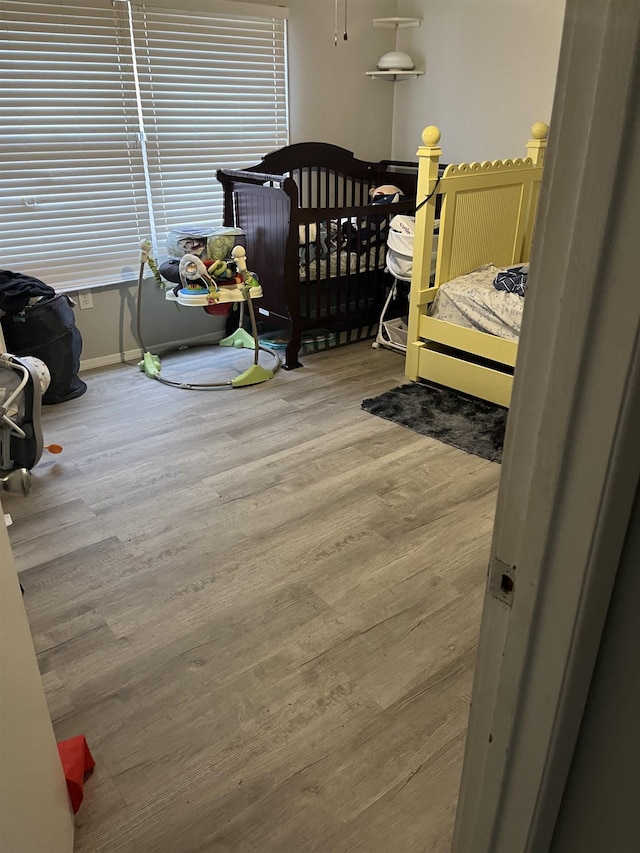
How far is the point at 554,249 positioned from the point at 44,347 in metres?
3.09

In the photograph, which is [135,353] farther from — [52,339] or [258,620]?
[258,620]

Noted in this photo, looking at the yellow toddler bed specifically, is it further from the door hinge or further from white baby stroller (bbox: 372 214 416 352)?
the door hinge

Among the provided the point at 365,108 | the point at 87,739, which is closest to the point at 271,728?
the point at 87,739

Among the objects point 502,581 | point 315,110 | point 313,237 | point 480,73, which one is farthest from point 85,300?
point 502,581

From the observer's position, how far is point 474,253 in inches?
138

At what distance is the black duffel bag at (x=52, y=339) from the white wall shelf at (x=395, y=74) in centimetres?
254

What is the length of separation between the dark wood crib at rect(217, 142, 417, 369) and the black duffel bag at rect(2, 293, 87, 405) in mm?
1119

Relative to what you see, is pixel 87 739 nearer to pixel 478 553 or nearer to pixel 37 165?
pixel 478 553

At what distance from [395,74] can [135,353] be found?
2.49m

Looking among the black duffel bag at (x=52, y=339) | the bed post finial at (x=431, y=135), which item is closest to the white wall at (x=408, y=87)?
the black duffel bag at (x=52, y=339)


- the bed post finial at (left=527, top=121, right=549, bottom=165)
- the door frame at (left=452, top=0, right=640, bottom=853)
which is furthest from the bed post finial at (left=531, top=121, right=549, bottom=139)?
the door frame at (left=452, top=0, right=640, bottom=853)

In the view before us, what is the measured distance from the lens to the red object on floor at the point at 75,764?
1391 mm

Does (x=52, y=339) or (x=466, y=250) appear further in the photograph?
(x=466, y=250)

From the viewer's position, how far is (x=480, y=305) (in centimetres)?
323
